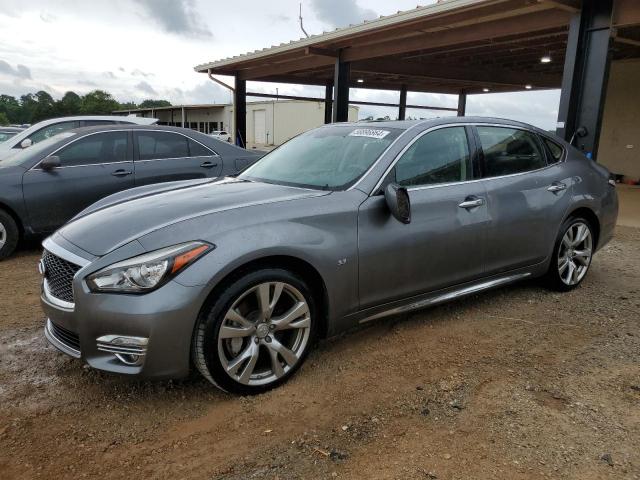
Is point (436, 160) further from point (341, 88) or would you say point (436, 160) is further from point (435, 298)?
point (341, 88)

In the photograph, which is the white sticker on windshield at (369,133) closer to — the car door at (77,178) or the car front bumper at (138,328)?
the car front bumper at (138,328)

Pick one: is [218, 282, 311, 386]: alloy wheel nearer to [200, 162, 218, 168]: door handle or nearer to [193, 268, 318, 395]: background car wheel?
[193, 268, 318, 395]: background car wheel

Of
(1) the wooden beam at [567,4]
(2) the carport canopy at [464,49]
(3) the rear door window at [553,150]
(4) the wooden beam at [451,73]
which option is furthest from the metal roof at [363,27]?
(3) the rear door window at [553,150]

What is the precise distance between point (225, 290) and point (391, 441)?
111 cm

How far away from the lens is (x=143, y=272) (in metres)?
2.53

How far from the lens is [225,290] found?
2648mm

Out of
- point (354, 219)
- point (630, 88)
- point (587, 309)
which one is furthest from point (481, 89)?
point (354, 219)

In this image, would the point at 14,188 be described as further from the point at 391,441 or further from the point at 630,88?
the point at 630,88

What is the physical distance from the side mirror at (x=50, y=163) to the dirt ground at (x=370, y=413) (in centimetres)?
256

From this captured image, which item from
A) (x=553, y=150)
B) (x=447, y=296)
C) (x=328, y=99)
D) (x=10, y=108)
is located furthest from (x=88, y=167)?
(x=10, y=108)

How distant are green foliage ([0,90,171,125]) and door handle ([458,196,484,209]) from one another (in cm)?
5680

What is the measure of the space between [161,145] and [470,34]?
578cm

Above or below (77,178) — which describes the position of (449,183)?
above

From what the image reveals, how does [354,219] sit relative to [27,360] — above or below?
above
